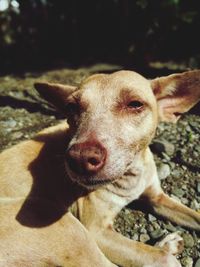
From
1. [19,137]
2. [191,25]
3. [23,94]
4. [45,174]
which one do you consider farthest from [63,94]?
[191,25]

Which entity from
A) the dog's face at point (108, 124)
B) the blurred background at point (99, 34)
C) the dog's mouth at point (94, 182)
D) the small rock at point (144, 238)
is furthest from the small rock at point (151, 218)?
the blurred background at point (99, 34)

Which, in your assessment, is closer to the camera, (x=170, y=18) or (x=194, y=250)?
(x=194, y=250)

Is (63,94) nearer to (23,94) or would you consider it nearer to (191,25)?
(23,94)

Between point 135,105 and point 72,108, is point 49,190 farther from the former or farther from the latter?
point 135,105

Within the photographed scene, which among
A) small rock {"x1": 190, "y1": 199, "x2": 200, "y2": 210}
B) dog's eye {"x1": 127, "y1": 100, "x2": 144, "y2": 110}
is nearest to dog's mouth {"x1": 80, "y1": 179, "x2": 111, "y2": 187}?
dog's eye {"x1": 127, "y1": 100, "x2": 144, "y2": 110}

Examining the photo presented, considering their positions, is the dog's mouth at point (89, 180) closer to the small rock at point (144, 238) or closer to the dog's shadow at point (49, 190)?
the dog's shadow at point (49, 190)

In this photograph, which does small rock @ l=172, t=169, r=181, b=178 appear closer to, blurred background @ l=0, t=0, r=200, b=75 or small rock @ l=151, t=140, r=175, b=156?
small rock @ l=151, t=140, r=175, b=156

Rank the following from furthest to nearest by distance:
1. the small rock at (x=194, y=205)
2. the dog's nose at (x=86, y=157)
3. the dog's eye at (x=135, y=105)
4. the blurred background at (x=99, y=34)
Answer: the blurred background at (x=99, y=34), the small rock at (x=194, y=205), the dog's eye at (x=135, y=105), the dog's nose at (x=86, y=157)
